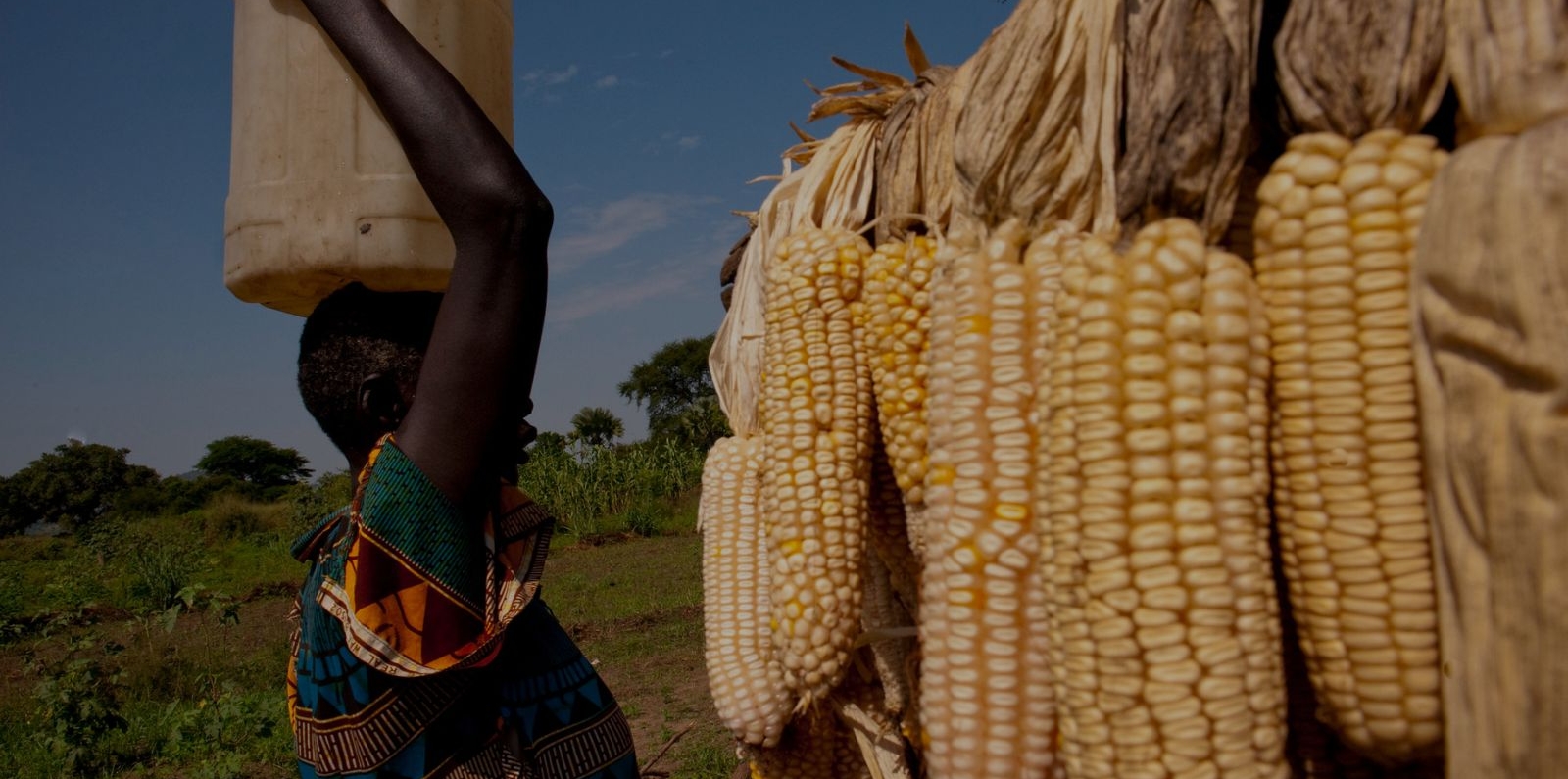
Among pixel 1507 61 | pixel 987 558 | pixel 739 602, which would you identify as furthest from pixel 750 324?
pixel 1507 61

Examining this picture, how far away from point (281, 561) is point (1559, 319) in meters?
21.1

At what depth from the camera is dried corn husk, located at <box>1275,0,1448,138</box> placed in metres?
1.08

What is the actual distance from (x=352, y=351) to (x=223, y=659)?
971 centimetres

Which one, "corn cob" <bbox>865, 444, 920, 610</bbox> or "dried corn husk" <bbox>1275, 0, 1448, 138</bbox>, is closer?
"dried corn husk" <bbox>1275, 0, 1448, 138</bbox>

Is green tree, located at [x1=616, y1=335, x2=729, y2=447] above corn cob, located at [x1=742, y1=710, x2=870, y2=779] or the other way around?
above

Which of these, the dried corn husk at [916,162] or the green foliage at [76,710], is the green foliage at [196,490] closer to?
the green foliage at [76,710]

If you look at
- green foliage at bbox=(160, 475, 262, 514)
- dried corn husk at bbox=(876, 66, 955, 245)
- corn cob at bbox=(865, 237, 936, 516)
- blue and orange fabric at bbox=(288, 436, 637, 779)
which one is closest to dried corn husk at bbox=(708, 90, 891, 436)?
dried corn husk at bbox=(876, 66, 955, 245)

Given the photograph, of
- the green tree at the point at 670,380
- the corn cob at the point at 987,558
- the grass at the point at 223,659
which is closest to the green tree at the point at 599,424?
the green tree at the point at 670,380

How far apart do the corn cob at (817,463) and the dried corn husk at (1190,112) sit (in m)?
0.72

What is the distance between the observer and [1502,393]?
0.88 meters

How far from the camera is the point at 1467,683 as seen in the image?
3.05 feet

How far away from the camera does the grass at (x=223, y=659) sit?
21.4 feet

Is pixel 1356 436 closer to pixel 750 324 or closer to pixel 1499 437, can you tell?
pixel 1499 437

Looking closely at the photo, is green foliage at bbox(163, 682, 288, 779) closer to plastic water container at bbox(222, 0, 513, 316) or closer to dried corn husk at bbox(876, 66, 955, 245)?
plastic water container at bbox(222, 0, 513, 316)
